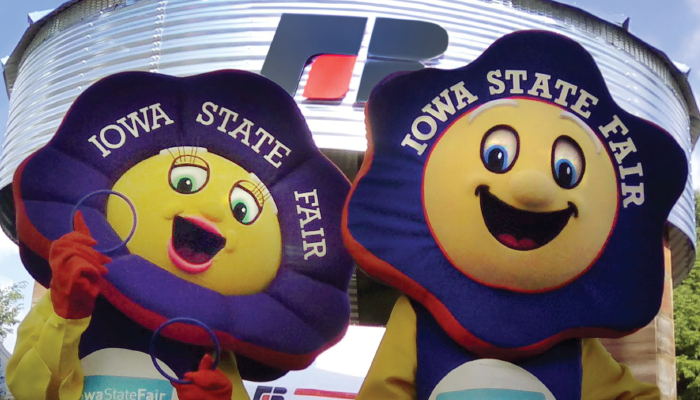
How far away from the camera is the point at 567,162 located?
3.70 m

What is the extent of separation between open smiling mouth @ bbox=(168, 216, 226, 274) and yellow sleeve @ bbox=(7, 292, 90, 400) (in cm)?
47

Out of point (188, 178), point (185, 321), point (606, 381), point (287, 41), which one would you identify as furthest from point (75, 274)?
point (287, 41)

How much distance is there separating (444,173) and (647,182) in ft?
3.05

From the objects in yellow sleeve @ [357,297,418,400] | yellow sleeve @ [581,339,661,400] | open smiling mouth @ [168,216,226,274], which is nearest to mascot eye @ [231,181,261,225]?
open smiling mouth @ [168,216,226,274]

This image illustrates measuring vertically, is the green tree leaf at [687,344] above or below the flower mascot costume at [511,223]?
below

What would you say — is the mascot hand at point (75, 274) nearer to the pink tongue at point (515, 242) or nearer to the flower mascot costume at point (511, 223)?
the flower mascot costume at point (511, 223)

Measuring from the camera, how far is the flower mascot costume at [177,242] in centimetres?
360

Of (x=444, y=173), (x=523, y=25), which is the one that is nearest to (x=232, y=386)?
(x=444, y=173)

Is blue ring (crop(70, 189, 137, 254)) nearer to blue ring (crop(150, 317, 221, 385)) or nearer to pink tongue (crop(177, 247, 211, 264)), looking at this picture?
pink tongue (crop(177, 247, 211, 264))

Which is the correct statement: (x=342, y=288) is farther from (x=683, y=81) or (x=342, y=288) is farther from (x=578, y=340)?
(x=683, y=81)

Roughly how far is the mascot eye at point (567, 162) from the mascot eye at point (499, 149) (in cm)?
18

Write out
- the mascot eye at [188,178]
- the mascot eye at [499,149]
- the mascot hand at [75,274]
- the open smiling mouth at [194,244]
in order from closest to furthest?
the mascot hand at [75,274] → the mascot eye at [499,149] → the open smiling mouth at [194,244] → the mascot eye at [188,178]

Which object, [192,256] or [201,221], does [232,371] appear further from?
[201,221]

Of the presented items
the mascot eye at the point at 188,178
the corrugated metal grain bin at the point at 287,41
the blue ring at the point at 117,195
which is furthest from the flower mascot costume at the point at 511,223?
the corrugated metal grain bin at the point at 287,41
